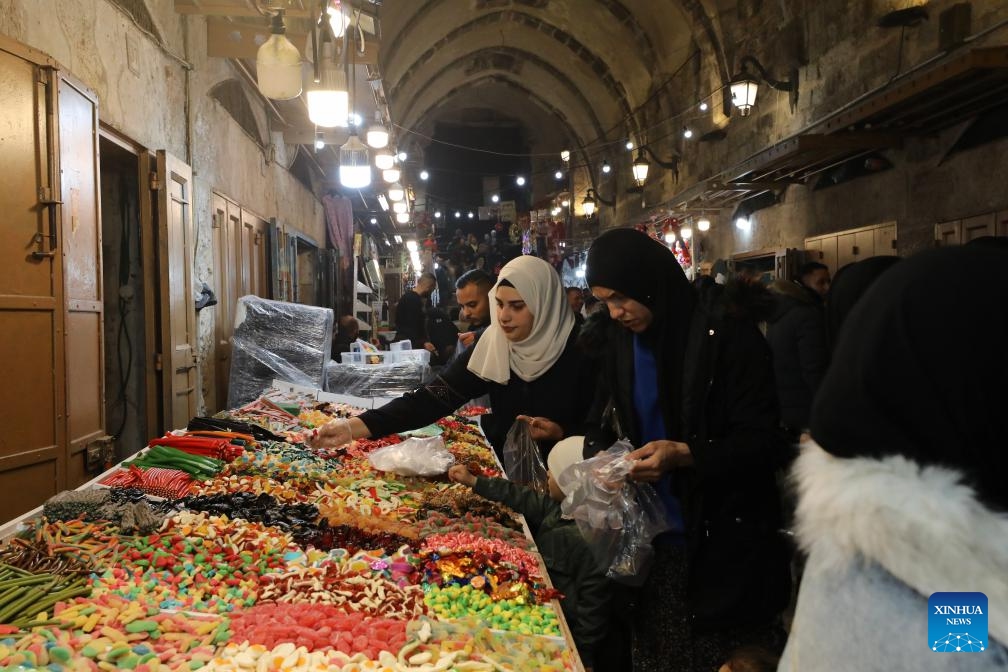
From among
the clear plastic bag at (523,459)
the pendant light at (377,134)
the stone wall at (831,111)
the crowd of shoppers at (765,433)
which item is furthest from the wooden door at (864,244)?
the clear plastic bag at (523,459)

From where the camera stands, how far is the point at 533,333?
3.33m

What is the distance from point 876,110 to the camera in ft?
24.7

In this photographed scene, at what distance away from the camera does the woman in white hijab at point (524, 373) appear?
3312 mm

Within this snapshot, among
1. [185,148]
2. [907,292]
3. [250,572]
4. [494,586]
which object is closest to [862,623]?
[907,292]

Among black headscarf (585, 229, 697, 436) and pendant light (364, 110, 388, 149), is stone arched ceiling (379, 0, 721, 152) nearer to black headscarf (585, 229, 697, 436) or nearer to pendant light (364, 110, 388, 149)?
pendant light (364, 110, 388, 149)

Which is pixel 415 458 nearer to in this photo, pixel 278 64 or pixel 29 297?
pixel 29 297

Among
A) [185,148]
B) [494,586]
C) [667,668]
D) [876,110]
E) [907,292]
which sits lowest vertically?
[667,668]

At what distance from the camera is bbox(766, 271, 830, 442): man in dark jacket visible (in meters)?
4.68

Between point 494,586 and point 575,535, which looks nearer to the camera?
point 494,586

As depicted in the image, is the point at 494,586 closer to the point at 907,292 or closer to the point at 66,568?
the point at 66,568

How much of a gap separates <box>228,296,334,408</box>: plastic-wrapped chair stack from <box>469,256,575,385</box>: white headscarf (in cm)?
359

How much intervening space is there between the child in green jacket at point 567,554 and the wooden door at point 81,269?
2.61 meters

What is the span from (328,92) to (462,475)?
3.13 metres

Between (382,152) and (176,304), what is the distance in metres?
6.23
